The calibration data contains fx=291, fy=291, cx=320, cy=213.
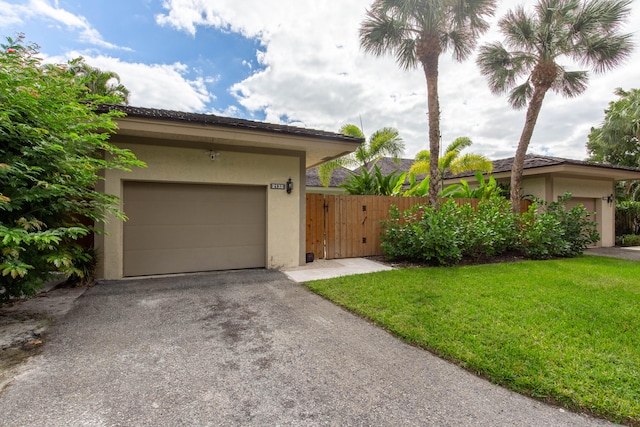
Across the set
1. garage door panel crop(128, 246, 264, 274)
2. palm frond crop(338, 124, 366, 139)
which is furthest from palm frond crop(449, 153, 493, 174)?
garage door panel crop(128, 246, 264, 274)

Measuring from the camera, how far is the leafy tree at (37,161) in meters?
3.26

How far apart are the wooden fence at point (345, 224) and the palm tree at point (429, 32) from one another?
173 centimetres

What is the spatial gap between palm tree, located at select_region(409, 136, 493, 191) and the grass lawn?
253 inches

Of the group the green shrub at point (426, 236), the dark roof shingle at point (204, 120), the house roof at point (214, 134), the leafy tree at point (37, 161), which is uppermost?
the dark roof shingle at point (204, 120)

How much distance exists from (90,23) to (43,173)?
5249mm

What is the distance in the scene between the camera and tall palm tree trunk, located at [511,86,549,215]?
9.94 metres

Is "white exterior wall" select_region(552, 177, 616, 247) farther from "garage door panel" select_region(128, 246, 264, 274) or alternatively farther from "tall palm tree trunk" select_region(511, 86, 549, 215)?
"garage door panel" select_region(128, 246, 264, 274)

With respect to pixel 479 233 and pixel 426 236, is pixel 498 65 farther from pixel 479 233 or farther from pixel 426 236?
pixel 426 236

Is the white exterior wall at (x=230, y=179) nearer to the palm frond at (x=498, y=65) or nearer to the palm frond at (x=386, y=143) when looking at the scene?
the palm frond at (x=386, y=143)

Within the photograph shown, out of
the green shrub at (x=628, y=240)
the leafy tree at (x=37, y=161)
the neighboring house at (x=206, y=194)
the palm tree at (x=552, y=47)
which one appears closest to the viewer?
the leafy tree at (x=37, y=161)

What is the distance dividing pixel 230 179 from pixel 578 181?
14.1 meters

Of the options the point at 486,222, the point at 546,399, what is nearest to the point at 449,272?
the point at 486,222

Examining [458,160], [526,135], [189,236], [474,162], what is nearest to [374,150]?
[458,160]

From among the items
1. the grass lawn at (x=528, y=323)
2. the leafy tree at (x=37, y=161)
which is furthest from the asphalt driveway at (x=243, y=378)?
the leafy tree at (x=37, y=161)
